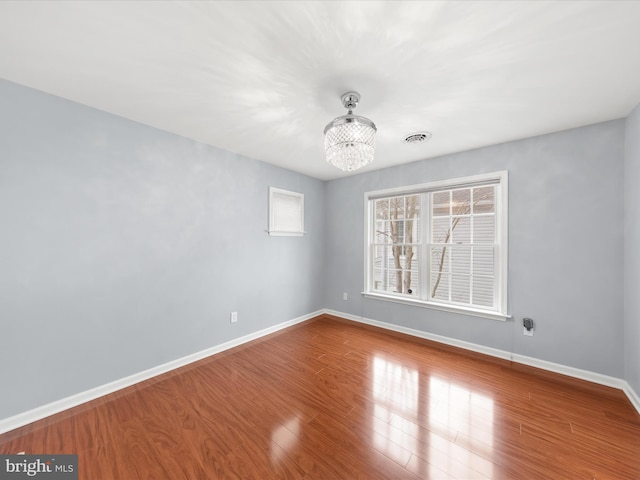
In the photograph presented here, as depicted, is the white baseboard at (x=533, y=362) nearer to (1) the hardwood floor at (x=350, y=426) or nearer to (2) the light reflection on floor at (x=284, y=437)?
(1) the hardwood floor at (x=350, y=426)

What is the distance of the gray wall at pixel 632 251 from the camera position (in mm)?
1947

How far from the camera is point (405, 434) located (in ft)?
5.47

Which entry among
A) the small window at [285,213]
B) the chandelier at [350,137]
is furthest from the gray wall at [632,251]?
the small window at [285,213]

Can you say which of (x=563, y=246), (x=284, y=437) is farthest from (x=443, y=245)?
(x=284, y=437)

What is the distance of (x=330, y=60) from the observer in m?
1.50

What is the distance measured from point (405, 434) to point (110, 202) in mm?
3043

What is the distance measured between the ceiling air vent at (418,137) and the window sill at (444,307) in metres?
2.09

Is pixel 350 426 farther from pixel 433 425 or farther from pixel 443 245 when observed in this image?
pixel 443 245

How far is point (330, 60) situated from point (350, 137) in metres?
0.48

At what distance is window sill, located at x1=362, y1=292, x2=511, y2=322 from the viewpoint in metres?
2.76

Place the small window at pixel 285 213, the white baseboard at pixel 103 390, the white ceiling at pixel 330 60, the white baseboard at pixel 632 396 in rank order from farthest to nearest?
the small window at pixel 285 213 → the white baseboard at pixel 632 396 → the white baseboard at pixel 103 390 → the white ceiling at pixel 330 60

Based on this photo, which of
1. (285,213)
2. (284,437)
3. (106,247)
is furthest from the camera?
(285,213)

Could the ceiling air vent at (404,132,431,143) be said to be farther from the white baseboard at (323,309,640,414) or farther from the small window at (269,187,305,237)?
the white baseboard at (323,309,640,414)

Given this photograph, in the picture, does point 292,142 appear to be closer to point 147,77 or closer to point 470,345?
point 147,77
